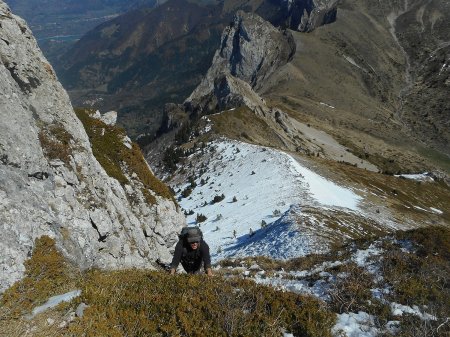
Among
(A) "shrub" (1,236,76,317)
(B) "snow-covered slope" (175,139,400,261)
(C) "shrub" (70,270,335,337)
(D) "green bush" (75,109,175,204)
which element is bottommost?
(B) "snow-covered slope" (175,139,400,261)

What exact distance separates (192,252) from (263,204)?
21.8 m

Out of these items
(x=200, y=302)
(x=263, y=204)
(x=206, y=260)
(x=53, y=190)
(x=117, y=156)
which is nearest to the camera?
(x=200, y=302)

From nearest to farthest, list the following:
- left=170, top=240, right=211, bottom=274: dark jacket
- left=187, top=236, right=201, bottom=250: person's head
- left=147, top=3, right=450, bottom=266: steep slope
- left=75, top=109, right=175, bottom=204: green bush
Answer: left=187, top=236, right=201, bottom=250: person's head < left=170, top=240, right=211, bottom=274: dark jacket < left=75, top=109, right=175, bottom=204: green bush < left=147, top=3, right=450, bottom=266: steep slope

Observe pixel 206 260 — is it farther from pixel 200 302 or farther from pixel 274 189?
pixel 274 189

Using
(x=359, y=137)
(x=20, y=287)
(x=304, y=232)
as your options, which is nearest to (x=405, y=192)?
(x=304, y=232)

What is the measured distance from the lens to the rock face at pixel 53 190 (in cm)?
1137

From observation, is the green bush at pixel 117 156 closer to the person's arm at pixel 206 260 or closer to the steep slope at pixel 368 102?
the person's arm at pixel 206 260

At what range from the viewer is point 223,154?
170ft

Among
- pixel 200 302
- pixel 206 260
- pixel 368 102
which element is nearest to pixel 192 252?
pixel 206 260

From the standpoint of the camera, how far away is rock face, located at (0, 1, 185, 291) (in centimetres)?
1137

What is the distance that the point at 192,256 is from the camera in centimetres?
1230

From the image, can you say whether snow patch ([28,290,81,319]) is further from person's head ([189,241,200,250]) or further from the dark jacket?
person's head ([189,241,200,250])

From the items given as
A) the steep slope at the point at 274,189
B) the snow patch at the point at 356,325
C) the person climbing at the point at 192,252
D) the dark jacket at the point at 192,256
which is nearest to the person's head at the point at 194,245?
the person climbing at the point at 192,252

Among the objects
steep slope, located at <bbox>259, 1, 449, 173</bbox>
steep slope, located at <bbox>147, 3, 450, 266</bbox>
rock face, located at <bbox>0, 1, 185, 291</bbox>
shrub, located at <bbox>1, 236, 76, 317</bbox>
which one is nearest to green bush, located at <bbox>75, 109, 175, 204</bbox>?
rock face, located at <bbox>0, 1, 185, 291</bbox>
